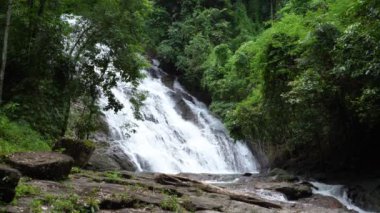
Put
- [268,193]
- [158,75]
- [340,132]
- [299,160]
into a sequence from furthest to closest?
1. [158,75]
2. [299,160]
3. [340,132]
4. [268,193]

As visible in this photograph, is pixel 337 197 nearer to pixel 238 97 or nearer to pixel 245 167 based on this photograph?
pixel 245 167

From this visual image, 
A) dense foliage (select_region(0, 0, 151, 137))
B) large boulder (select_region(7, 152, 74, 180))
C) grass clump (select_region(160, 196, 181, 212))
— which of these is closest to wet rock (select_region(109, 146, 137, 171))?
dense foliage (select_region(0, 0, 151, 137))

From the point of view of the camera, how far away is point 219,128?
82.1 feet

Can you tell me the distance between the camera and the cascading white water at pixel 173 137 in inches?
762

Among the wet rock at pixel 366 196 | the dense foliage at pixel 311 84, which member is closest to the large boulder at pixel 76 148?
the dense foliage at pixel 311 84

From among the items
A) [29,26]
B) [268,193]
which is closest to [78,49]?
[29,26]

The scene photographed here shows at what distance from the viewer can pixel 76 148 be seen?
1177 cm

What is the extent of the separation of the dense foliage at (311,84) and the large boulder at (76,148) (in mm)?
6473

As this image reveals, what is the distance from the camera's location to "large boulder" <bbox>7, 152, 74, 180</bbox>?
7922 millimetres

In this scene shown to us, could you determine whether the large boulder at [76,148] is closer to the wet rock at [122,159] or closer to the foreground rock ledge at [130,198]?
the foreground rock ledge at [130,198]

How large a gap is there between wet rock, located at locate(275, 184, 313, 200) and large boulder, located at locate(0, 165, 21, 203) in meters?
9.64

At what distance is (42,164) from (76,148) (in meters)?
3.77

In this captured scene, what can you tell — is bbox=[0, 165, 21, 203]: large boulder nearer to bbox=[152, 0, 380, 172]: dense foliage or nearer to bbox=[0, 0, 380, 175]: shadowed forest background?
bbox=[0, 0, 380, 175]: shadowed forest background

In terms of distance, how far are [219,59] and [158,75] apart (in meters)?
5.62
